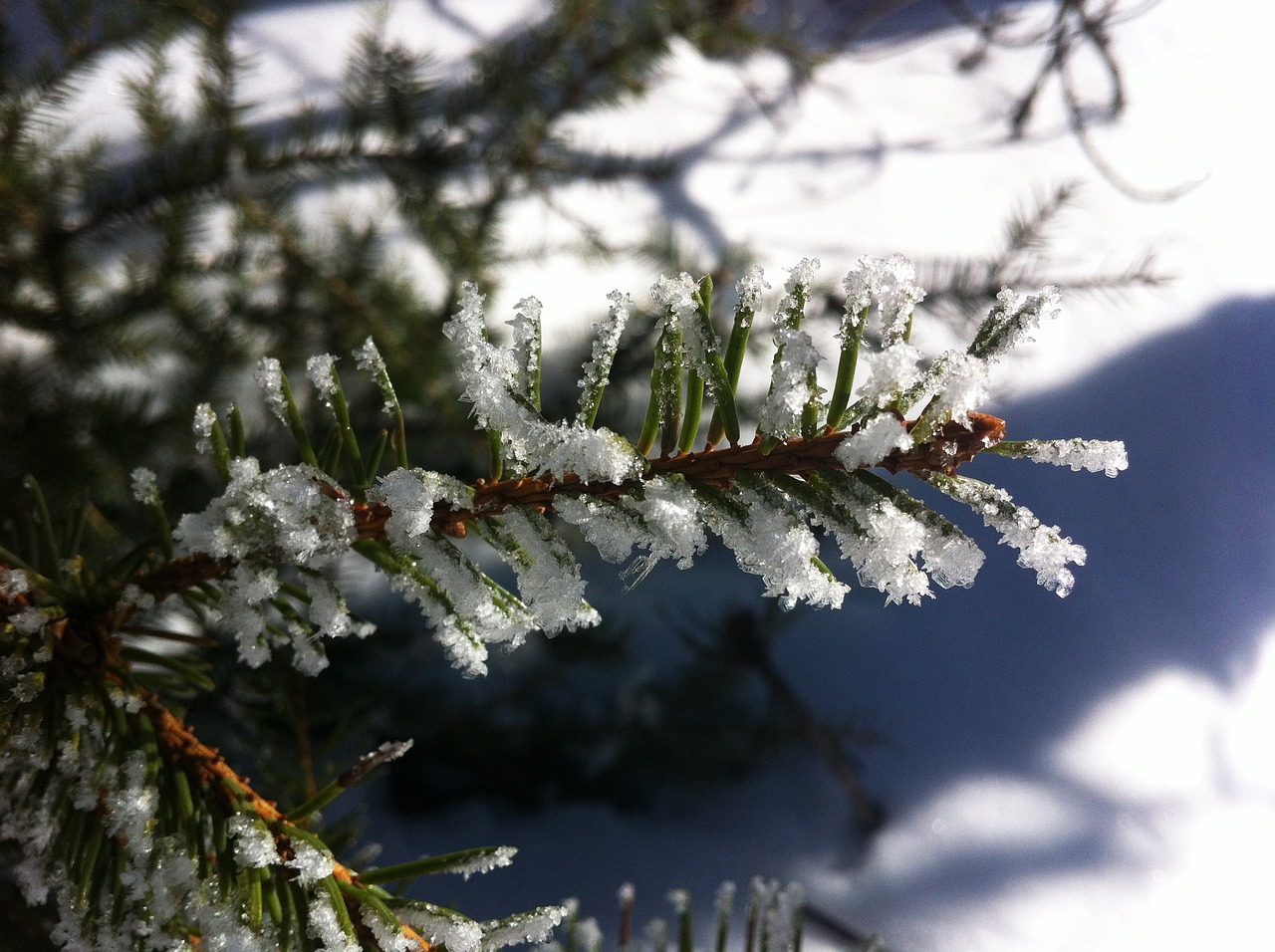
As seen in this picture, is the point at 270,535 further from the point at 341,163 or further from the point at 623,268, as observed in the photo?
the point at 623,268

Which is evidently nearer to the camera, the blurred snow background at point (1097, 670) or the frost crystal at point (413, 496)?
the frost crystal at point (413, 496)

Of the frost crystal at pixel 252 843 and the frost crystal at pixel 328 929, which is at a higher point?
the frost crystal at pixel 252 843

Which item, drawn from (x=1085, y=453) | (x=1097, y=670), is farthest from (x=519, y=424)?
(x=1097, y=670)

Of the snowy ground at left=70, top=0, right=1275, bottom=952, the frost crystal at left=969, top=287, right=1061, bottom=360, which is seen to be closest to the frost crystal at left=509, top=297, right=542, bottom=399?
the frost crystal at left=969, top=287, right=1061, bottom=360

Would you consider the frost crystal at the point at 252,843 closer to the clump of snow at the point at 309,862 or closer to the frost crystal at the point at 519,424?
the clump of snow at the point at 309,862

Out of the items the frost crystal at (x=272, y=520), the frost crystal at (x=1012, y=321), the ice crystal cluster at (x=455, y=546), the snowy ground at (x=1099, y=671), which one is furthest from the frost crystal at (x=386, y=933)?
the snowy ground at (x=1099, y=671)

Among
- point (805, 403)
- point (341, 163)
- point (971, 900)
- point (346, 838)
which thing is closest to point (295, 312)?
point (341, 163)

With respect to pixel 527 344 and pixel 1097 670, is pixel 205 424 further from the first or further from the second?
pixel 1097 670
